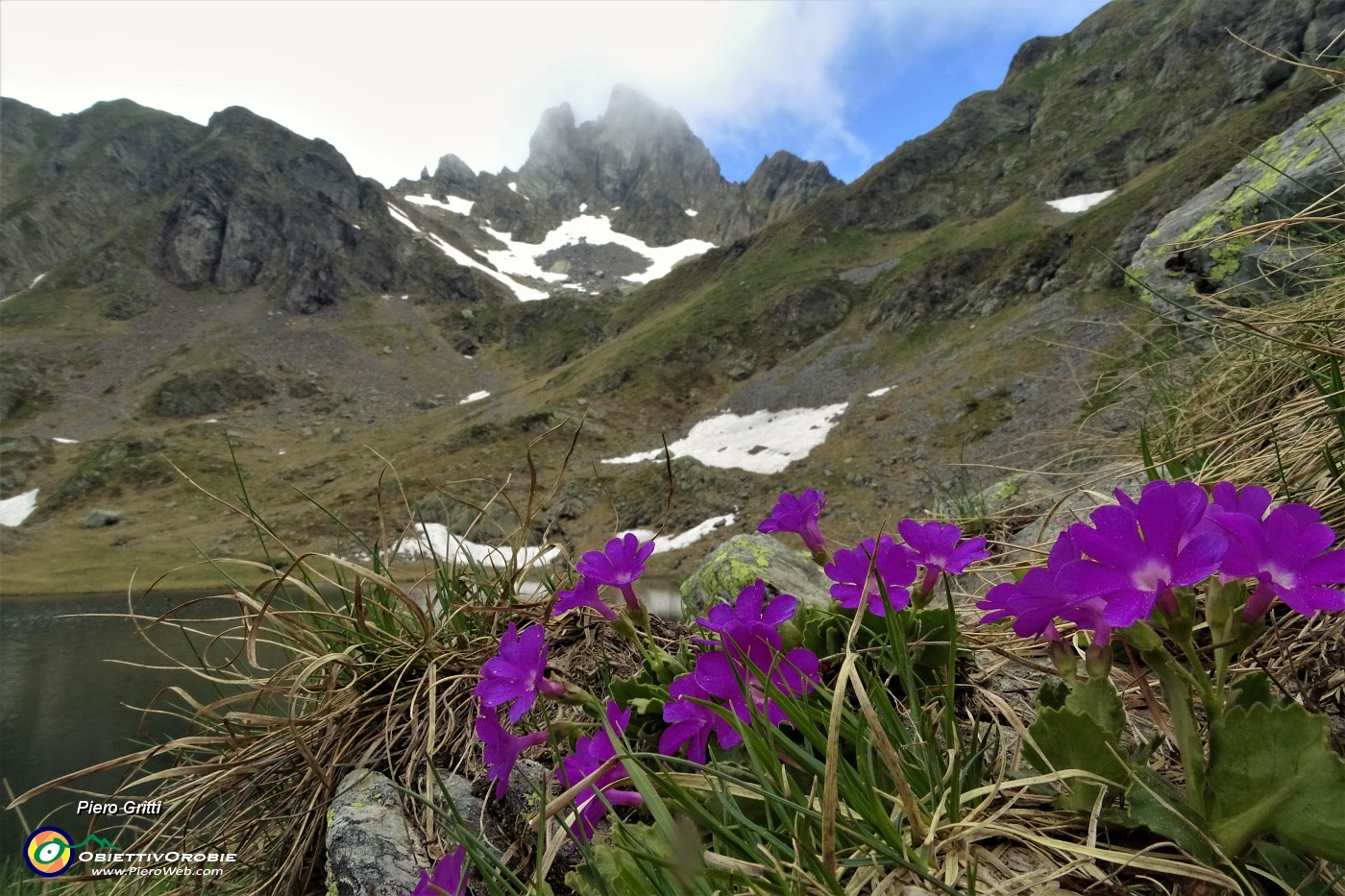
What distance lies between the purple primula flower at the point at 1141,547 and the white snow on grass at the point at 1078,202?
67164mm

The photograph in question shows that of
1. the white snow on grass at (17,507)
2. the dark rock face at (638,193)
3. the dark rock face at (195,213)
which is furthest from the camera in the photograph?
the dark rock face at (638,193)

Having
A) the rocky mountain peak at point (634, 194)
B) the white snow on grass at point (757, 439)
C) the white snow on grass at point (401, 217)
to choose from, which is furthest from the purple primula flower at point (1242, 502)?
the rocky mountain peak at point (634, 194)

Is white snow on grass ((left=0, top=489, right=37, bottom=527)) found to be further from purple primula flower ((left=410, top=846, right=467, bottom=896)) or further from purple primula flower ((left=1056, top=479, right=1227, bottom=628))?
purple primula flower ((left=1056, top=479, right=1227, bottom=628))

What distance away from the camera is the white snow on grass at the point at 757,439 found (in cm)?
3922

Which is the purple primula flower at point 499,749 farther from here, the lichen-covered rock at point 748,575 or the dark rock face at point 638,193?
the dark rock face at point 638,193

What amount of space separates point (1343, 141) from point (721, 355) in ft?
183

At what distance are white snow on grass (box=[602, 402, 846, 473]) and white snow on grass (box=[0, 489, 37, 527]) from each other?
53300 mm

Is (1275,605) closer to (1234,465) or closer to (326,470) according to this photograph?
(1234,465)

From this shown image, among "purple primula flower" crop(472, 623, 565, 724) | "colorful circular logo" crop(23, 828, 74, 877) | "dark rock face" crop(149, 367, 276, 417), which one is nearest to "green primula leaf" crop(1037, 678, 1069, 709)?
"purple primula flower" crop(472, 623, 565, 724)

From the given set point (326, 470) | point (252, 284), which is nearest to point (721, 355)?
point (326, 470)

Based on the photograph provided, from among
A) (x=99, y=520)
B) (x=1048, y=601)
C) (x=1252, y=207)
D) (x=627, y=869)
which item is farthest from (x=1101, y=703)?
(x=99, y=520)

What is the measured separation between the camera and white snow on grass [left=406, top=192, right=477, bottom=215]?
178250 millimetres

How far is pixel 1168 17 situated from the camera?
68.6m

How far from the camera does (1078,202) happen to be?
57125 mm
